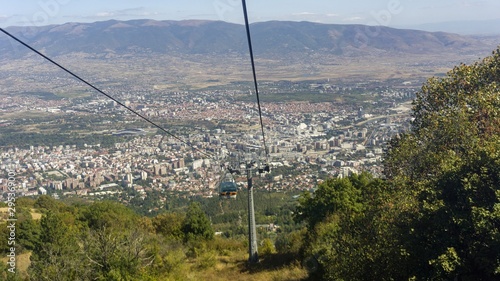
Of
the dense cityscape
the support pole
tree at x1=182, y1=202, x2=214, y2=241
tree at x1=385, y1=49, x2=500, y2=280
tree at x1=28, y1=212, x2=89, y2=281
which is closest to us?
tree at x1=385, y1=49, x2=500, y2=280

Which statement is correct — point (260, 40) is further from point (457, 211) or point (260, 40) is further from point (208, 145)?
point (457, 211)

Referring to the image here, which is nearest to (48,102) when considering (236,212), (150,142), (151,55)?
(150,142)

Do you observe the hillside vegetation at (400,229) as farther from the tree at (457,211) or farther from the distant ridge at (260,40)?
the distant ridge at (260,40)

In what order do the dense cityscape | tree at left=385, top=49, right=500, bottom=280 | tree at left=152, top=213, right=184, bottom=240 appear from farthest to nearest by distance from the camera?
the dense cityscape, tree at left=152, top=213, right=184, bottom=240, tree at left=385, top=49, right=500, bottom=280

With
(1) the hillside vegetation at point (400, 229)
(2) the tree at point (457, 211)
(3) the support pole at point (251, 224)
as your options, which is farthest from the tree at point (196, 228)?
(2) the tree at point (457, 211)

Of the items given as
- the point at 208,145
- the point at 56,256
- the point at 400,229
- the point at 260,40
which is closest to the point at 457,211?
the point at 400,229

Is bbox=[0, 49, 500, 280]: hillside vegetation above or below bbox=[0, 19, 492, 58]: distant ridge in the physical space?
below

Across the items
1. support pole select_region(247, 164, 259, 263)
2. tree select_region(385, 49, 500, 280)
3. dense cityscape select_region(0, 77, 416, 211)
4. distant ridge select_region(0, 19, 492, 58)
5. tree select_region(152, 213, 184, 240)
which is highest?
distant ridge select_region(0, 19, 492, 58)

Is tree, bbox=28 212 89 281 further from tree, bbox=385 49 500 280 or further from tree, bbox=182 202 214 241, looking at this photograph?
tree, bbox=385 49 500 280

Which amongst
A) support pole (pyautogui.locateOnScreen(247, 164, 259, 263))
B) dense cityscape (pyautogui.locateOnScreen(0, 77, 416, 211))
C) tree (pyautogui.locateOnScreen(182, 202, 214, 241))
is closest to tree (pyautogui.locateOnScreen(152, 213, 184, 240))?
tree (pyautogui.locateOnScreen(182, 202, 214, 241))

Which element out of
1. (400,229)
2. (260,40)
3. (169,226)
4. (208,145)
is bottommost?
(208,145)
